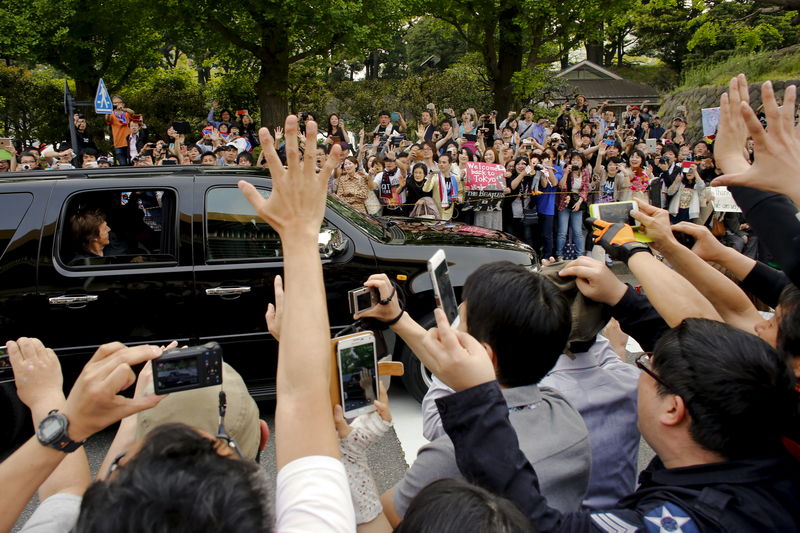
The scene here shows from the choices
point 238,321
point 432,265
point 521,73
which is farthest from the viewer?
point 521,73

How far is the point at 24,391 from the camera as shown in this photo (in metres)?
1.46

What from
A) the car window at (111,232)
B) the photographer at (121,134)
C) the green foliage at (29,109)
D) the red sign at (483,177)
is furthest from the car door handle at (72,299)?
the green foliage at (29,109)

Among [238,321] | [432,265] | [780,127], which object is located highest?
[780,127]

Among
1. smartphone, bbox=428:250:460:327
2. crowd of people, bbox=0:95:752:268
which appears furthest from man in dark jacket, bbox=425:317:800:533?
crowd of people, bbox=0:95:752:268

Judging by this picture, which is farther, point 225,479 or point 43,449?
point 43,449

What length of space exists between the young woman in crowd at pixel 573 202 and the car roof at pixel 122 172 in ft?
19.1

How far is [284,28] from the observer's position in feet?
53.6

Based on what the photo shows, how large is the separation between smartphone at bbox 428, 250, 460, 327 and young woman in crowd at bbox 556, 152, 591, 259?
7.45m

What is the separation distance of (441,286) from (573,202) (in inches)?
311

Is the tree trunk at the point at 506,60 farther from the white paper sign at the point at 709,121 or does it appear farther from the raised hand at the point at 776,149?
the raised hand at the point at 776,149

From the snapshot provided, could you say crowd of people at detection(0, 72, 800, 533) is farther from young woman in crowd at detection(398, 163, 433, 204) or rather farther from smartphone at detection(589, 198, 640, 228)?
young woman in crowd at detection(398, 163, 433, 204)

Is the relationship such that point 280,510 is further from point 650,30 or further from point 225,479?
point 650,30

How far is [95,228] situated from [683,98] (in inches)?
944

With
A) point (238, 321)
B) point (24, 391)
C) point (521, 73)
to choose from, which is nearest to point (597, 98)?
point (521, 73)
